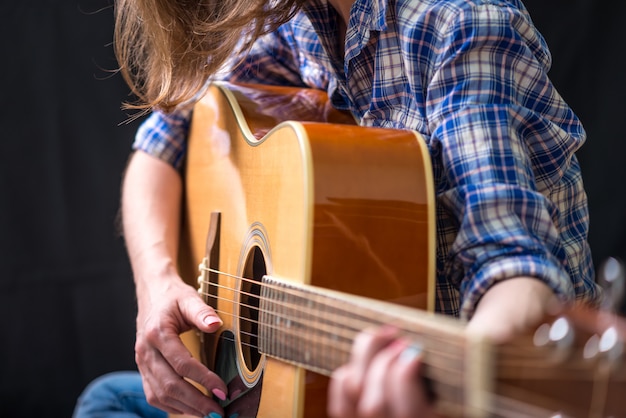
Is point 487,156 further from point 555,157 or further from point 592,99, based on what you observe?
point 592,99

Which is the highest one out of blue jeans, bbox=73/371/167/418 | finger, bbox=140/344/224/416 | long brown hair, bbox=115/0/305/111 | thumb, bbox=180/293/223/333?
long brown hair, bbox=115/0/305/111

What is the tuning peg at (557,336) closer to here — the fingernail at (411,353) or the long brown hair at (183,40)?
the fingernail at (411,353)

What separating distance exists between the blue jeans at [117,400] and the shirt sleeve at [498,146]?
0.82 meters

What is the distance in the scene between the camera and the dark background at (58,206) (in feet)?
6.43

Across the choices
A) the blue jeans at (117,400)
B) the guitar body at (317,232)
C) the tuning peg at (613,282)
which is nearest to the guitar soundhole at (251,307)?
the guitar body at (317,232)

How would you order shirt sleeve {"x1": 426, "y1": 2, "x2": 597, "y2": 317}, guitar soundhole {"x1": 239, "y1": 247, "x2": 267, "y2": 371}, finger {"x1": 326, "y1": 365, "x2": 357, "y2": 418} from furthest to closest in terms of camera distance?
guitar soundhole {"x1": 239, "y1": 247, "x2": 267, "y2": 371} → shirt sleeve {"x1": 426, "y1": 2, "x2": 597, "y2": 317} → finger {"x1": 326, "y1": 365, "x2": 357, "y2": 418}

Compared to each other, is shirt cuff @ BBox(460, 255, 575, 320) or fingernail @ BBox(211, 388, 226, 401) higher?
shirt cuff @ BBox(460, 255, 575, 320)

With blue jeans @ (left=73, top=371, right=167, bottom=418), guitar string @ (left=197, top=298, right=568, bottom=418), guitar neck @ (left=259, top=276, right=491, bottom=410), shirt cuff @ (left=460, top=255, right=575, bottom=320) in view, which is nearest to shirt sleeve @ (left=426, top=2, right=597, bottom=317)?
shirt cuff @ (left=460, top=255, right=575, bottom=320)

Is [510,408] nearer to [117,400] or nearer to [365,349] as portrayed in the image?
[365,349]

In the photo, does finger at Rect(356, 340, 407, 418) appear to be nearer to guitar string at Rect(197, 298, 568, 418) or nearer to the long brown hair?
guitar string at Rect(197, 298, 568, 418)

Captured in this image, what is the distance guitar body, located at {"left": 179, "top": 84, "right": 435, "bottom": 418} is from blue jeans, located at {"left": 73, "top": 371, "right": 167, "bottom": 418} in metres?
0.50

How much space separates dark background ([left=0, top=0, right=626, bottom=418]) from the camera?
6.43ft

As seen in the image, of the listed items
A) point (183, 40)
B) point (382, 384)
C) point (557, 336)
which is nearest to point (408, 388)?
point (382, 384)

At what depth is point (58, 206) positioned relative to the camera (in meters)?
1.99
